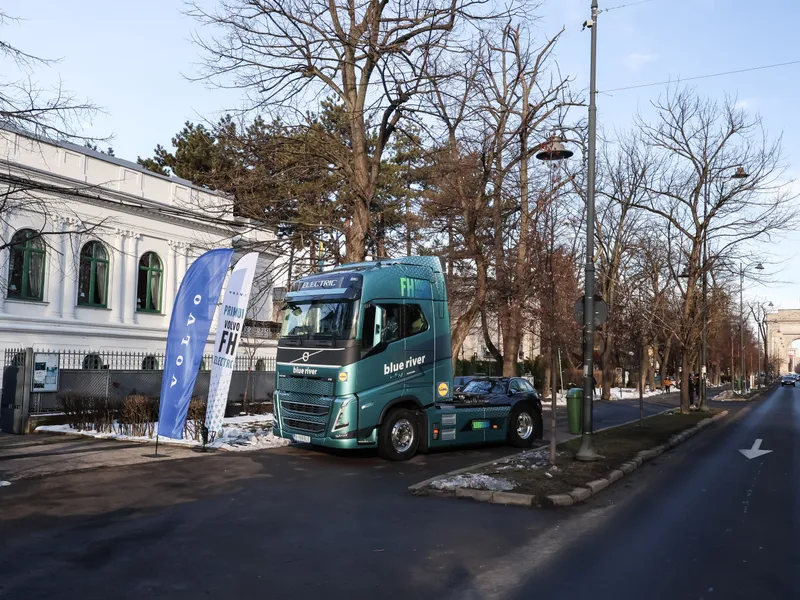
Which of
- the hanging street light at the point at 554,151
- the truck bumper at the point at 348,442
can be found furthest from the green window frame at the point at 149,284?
the truck bumper at the point at 348,442

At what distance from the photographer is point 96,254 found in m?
28.4

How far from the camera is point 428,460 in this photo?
14125mm

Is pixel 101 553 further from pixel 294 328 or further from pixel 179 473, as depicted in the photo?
pixel 294 328

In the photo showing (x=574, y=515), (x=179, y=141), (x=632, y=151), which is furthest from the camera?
(x=179, y=141)

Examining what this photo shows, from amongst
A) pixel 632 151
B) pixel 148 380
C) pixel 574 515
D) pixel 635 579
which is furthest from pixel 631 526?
pixel 632 151

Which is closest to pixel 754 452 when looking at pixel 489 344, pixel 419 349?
pixel 419 349

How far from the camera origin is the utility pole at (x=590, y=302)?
13.3 m

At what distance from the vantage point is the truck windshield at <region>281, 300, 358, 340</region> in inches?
510

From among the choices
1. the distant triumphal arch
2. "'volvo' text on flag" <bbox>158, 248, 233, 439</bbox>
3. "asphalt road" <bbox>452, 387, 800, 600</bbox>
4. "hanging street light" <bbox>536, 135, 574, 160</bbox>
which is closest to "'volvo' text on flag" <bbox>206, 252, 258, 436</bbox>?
"'volvo' text on flag" <bbox>158, 248, 233, 439</bbox>

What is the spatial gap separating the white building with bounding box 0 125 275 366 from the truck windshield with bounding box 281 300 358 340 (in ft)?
30.8

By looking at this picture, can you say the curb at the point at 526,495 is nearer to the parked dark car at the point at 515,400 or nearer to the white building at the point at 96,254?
the parked dark car at the point at 515,400

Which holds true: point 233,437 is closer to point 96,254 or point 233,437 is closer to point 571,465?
point 571,465

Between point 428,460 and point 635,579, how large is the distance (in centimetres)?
814

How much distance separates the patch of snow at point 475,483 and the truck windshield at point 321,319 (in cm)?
341
